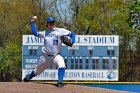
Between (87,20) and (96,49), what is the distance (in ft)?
41.9

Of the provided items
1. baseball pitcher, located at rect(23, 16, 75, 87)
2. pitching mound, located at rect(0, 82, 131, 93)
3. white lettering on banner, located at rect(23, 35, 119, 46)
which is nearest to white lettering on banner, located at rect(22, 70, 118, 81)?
white lettering on banner, located at rect(23, 35, 119, 46)

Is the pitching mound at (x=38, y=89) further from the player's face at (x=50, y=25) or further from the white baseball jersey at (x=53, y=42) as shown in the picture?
the player's face at (x=50, y=25)

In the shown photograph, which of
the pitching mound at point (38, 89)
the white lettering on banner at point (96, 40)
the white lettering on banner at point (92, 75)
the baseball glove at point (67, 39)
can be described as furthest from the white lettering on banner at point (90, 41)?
the pitching mound at point (38, 89)

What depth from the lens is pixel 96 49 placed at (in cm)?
2150

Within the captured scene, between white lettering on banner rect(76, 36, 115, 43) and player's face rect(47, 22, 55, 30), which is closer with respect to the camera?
player's face rect(47, 22, 55, 30)

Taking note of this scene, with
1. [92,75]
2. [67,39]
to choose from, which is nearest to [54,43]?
[67,39]

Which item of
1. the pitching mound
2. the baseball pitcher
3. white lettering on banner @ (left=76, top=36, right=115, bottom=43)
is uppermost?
white lettering on banner @ (left=76, top=36, right=115, bottom=43)

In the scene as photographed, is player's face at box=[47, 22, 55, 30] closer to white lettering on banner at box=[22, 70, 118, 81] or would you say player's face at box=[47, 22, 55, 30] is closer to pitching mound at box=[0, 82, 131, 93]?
pitching mound at box=[0, 82, 131, 93]

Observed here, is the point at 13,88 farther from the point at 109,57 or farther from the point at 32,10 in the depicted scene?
the point at 32,10

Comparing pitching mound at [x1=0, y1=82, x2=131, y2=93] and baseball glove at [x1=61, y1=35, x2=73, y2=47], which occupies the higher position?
baseball glove at [x1=61, y1=35, x2=73, y2=47]

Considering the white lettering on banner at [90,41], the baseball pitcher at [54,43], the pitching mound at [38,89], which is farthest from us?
the white lettering on banner at [90,41]

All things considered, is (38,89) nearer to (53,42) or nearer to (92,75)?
(53,42)

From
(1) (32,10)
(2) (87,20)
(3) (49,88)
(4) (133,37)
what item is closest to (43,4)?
(1) (32,10)

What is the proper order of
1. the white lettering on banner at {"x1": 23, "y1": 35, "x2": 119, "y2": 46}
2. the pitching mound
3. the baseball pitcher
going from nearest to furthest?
the pitching mound < the baseball pitcher < the white lettering on banner at {"x1": 23, "y1": 35, "x2": 119, "y2": 46}
